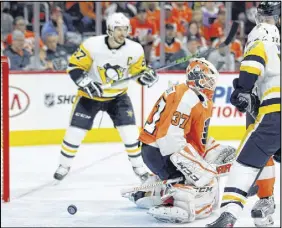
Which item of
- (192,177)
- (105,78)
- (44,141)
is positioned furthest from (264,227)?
(44,141)

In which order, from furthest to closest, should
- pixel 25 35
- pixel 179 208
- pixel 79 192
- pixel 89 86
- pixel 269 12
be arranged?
pixel 25 35 < pixel 89 86 < pixel 79 192 < pixel 179 208 < pixel 269 12

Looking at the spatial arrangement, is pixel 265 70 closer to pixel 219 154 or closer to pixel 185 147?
pixel 185 147

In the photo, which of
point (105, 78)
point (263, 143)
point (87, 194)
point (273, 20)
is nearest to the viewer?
point (263, 143)

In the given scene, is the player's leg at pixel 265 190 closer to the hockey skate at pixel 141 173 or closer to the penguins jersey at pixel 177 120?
the penguins jersey at pixel 177 120

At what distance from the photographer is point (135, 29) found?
845 centimetres

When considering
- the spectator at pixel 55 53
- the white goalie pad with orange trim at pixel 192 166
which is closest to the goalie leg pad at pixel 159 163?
the white goalie pad with orange trim at pixel 192 166

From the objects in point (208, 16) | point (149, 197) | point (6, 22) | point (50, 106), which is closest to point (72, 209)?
point (149, 197)

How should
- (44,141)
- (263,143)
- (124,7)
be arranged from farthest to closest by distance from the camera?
(124,7), (44,141), (263,143)

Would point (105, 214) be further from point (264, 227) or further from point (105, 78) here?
point (105, 78)

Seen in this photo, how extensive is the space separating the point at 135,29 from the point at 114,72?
282 cm

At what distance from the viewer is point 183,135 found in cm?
435

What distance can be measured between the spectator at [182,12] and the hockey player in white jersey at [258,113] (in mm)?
4545

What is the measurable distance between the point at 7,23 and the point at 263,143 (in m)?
4.62

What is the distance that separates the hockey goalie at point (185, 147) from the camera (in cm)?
430
